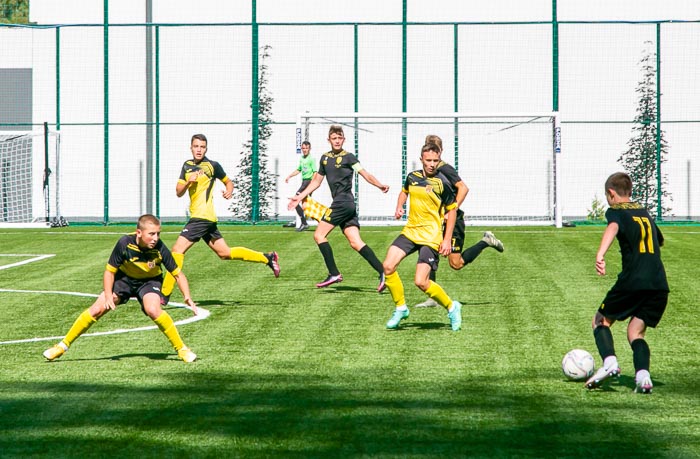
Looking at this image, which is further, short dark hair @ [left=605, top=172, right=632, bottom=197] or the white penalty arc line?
the white penalty arc line

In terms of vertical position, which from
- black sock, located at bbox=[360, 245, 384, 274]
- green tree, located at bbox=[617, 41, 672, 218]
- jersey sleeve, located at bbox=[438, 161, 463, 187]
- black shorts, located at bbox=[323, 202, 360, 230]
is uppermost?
green tree, located at bbox=[617, 41, 672, 218]

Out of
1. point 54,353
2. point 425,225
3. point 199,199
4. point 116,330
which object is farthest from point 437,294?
point 199,199

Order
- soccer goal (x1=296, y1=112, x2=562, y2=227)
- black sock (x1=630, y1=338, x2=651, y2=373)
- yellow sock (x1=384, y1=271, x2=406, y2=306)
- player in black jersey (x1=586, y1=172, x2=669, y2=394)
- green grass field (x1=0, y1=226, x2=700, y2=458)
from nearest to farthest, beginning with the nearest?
green grass field (x1=0, y1=226, x2=700, y2=458), black sock (x1=630, y1=338, x2=651, y2=373), player in black jersey (x1=586, y1=172, x2=669, y2=394), yellow sock (x1=384, y1=271, x2=406, y2=306), soccer goal (x1=296, y1=112, x2=562, y2=227)

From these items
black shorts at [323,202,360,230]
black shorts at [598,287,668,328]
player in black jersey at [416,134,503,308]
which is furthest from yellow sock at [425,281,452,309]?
black shorts at [323,202,360,230]

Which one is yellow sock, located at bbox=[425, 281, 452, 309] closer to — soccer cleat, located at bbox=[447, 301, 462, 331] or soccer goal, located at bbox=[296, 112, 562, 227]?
soccer cleat, located at bbox=[447, 301, 462, 331]

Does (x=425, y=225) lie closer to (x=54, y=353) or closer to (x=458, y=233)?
(x=458, y=233)

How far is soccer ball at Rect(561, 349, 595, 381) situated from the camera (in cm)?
815

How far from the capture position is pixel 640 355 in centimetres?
781

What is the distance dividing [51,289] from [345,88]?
17.9 m

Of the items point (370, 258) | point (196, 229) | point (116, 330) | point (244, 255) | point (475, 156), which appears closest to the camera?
point (116, 330)

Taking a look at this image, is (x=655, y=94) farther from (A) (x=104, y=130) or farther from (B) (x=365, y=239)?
(A) (x=104, y=130)

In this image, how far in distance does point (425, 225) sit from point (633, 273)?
11.8ft

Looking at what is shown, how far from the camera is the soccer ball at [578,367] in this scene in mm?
8148

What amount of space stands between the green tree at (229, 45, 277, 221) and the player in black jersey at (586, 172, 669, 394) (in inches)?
877
